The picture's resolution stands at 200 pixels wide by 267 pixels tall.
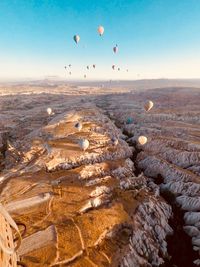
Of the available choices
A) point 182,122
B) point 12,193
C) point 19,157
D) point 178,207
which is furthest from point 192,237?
point 182,122

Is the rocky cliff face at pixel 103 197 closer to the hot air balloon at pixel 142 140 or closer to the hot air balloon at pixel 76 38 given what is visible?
the hot air balloon at pixel 142 140

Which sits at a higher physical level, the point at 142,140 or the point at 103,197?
the point at 103,197

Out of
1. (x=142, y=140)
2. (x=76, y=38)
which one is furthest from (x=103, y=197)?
(x=76, y=38)

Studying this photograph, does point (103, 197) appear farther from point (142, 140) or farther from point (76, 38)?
point (76, 38)

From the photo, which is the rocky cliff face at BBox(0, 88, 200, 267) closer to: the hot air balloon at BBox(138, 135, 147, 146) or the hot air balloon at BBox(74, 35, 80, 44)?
the hot air balloon at BBox(138, 135, 147, 146)

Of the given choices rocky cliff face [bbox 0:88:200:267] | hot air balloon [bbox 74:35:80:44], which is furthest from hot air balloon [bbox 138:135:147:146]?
hot air balloon [bbox 74:35:80:44]

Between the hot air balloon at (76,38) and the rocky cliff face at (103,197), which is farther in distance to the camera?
the hot air balloon at (76,38)

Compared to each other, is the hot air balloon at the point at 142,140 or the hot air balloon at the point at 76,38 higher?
the hot air balloon at the point at 76,38

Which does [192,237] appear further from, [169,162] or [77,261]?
[169,162]

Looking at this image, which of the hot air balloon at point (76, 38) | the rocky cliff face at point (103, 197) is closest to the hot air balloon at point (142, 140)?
the rocky cliff face at point (103, 197)
